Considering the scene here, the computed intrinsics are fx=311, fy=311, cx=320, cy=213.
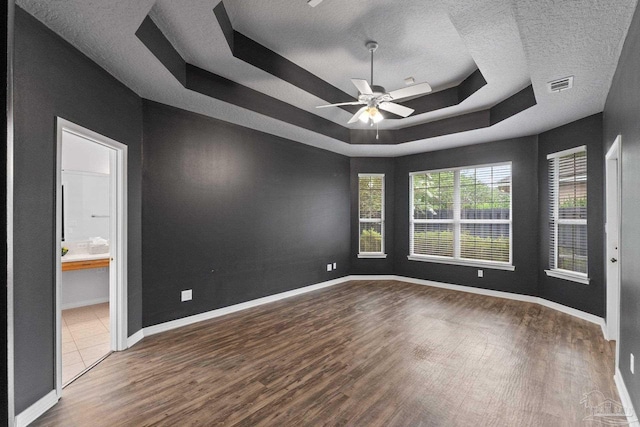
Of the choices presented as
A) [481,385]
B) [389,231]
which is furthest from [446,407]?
[389,231]

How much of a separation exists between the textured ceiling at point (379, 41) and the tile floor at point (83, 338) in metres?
2.67

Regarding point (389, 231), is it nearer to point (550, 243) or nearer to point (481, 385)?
point (550, 243)

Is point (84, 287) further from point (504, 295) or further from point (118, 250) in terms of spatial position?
point (504, 295)

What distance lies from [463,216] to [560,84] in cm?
298

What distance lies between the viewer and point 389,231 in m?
6.44

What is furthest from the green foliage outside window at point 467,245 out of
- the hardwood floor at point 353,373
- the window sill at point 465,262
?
the hardwood floor at point 353,373

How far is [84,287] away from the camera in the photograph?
4.56 m

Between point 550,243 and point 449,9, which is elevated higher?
point 449,9

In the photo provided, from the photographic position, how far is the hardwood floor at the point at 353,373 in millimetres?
2137

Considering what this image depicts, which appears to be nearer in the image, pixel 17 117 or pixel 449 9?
pixel 17 117

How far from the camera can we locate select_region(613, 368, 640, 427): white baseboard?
1.97m

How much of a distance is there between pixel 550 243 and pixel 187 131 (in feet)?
17.4

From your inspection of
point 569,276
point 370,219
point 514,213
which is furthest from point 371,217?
point 569,276

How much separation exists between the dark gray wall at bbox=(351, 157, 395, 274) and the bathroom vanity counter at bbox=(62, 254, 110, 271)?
4.24 meters
